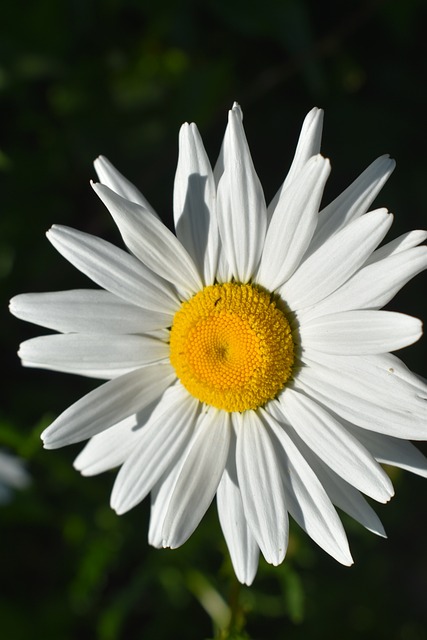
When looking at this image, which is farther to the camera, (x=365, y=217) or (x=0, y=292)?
(x=0, y=292)

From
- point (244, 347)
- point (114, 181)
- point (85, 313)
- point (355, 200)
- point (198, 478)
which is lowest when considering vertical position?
point (198, 478)

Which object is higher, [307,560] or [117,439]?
[117,439]

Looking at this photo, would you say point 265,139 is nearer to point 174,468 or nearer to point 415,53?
point 415,53

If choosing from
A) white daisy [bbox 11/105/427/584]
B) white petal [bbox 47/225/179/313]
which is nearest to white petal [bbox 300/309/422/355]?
white daisy [bbox 11/105/427/584]

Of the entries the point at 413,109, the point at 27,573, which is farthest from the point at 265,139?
the point at 27,573

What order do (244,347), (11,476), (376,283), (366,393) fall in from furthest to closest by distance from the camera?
(11,476), (244,347), (366,393), (376,283)

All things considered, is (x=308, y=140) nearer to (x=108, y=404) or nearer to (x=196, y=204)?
(x=196, y=204)

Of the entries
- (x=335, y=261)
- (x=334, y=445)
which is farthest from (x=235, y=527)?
(x=335, y=261)

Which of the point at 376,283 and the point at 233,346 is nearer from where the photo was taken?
the point at 376,283
